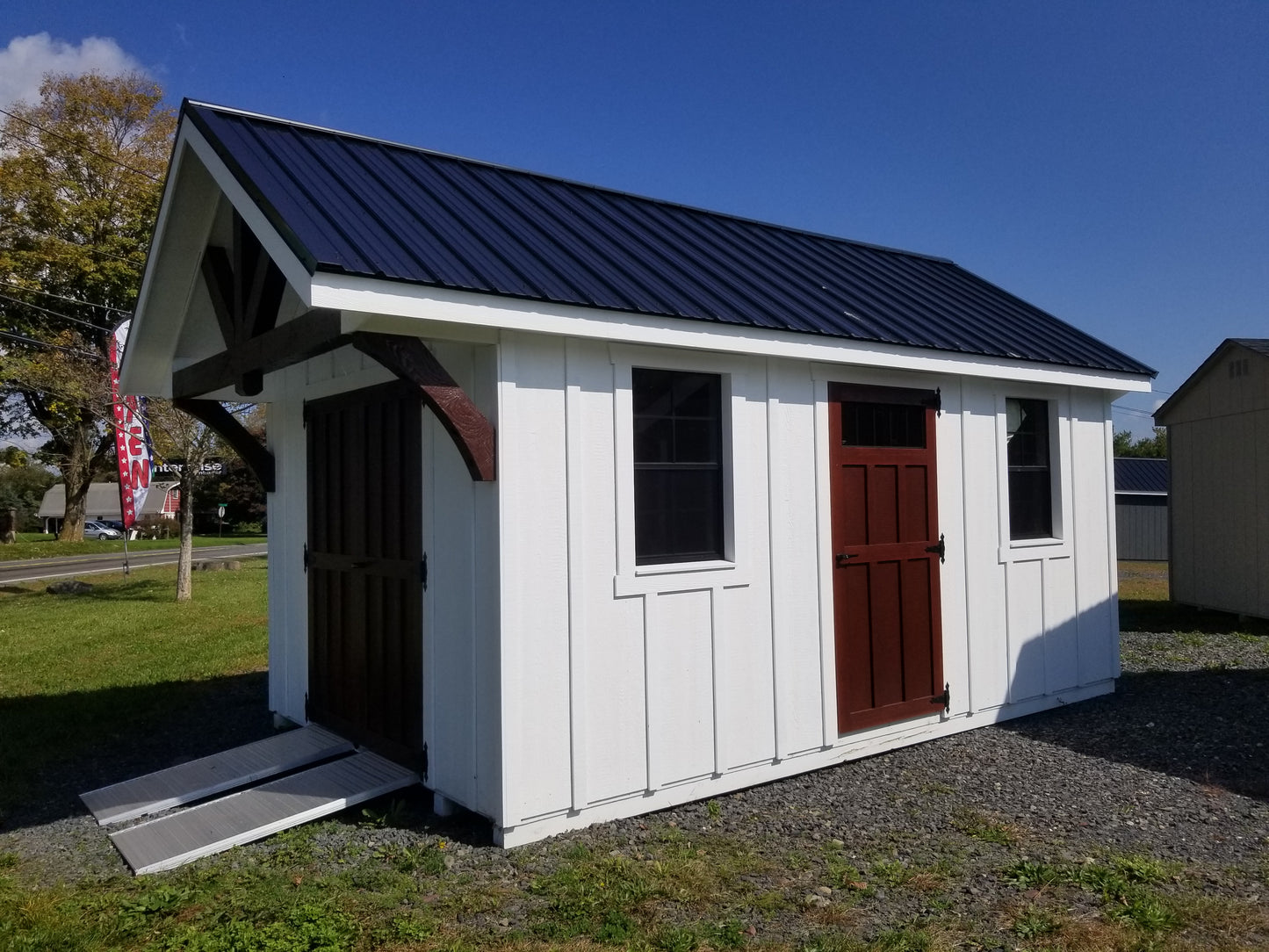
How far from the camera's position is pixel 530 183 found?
21.0 feet

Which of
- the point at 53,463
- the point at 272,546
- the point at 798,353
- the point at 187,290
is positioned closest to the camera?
the point at 798,353

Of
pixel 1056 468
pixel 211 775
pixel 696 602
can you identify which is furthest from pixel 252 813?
pixel 1056 468

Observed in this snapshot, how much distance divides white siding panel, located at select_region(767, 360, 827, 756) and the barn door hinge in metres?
1.13

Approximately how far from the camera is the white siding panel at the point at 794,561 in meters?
5.55

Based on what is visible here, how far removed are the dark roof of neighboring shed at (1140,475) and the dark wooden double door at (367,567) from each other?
28.7 metres

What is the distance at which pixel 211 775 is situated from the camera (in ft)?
18.0

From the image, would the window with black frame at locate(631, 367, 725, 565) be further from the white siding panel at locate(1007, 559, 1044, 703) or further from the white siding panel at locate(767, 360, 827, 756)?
the white siding panel at locate(1007, 559, 1044, 703)

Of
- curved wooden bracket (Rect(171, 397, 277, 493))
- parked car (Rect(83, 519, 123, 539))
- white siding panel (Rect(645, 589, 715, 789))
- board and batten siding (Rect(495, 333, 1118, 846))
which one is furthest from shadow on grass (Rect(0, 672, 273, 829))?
parked car (Rect(83, 519, 123, 539))

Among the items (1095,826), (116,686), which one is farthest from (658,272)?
(116,686)

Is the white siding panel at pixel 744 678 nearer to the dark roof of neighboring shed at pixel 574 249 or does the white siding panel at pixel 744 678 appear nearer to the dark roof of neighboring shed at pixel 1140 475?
the dark roof of neighboring shed at pixel 574 249

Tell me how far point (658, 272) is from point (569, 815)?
304cm

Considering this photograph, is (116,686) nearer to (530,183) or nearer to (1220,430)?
(530,183)

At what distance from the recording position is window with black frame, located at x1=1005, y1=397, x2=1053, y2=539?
7184 mm

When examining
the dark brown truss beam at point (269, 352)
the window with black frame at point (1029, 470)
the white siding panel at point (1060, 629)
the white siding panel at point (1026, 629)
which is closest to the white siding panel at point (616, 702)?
the dark brown truss beam at point (269, 352)
